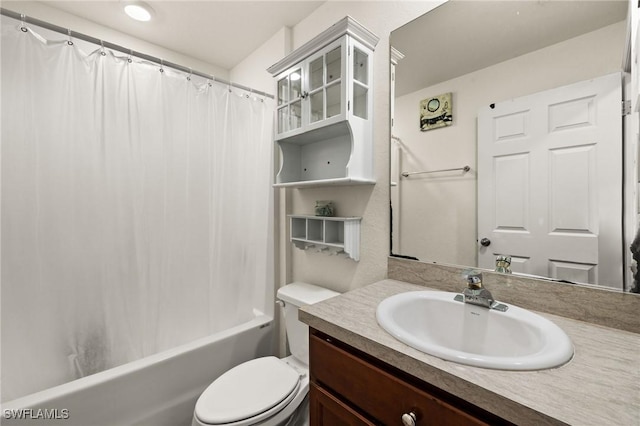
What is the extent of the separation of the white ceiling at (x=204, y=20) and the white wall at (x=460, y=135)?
1.08m

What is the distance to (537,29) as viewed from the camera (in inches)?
35.1

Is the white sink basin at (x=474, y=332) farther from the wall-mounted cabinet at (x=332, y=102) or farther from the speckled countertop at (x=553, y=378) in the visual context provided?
the wall-mounted cabinet at (x=332, y=102)

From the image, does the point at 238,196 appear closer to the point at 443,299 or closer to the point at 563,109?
the point at 443,299

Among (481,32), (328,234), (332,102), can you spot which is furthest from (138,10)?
Answer: (481,32)

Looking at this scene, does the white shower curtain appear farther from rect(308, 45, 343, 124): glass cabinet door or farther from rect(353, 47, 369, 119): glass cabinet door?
rect(353, 47, 369, 119): glass cabinet door

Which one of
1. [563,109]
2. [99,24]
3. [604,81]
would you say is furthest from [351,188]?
[99,24]

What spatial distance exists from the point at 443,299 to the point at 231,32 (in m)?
2.11

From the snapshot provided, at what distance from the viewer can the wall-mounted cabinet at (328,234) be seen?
1367 millimetres

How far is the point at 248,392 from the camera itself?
116 centimetres

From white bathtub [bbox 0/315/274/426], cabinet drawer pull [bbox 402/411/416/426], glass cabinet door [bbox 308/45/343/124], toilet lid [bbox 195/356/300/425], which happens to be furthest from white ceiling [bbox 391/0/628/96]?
white bathtub [bbox 0/315/274/426]

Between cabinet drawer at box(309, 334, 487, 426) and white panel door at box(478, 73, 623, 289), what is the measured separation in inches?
23.6

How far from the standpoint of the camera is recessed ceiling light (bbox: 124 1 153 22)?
157 cm

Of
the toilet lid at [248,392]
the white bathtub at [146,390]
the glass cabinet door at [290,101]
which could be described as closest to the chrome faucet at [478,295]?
the toilet lid at [248,392]

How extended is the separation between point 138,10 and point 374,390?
231 centimetres
